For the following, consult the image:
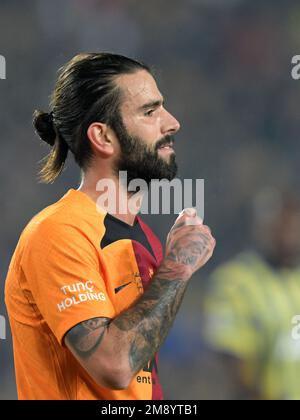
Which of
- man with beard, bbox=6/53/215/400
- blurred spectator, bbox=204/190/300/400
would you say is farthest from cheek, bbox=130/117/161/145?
blurred spectator, bbox=204/190/300/400

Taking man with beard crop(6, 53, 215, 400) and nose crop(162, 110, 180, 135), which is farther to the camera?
nose crop(162, 110, 180, 135)

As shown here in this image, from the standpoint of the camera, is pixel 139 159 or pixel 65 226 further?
pixel 139 159

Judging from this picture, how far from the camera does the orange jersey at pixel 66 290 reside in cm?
212

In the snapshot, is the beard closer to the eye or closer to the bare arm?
the eye

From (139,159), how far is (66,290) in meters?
0.51

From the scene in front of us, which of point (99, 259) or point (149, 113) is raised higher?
point (149, 113)

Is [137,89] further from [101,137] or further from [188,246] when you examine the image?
[188,246]

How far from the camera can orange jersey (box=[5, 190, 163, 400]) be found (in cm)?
212

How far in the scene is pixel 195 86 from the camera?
228 inches

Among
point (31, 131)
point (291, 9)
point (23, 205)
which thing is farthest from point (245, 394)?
point (291, 9)

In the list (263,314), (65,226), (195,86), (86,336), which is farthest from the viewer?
(195,86)

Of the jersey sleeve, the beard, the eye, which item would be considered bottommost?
the jersey sleeve

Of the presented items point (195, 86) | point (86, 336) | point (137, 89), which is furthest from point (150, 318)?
point (195, 86)

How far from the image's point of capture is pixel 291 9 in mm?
5859
